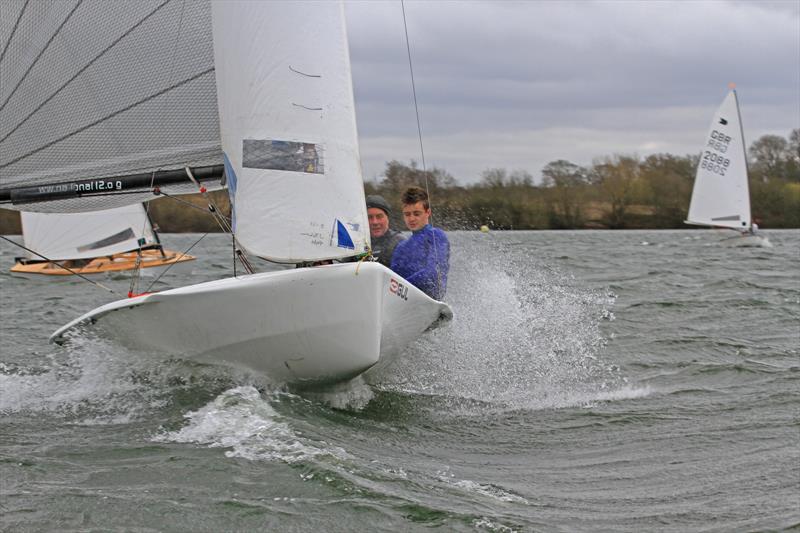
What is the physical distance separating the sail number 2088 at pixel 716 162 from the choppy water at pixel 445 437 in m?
24.4

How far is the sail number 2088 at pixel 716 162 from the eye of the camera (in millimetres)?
32469

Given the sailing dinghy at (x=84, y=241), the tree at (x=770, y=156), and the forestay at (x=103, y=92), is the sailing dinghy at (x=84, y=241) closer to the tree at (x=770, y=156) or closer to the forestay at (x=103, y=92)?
the forestay at (x=103, y=92)

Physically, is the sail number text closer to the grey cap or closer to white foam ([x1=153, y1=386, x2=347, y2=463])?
the grey cap

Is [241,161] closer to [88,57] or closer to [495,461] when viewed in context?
[88,57]

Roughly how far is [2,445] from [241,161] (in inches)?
74.4

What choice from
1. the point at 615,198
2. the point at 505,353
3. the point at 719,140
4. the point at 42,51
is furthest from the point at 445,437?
the point at 615,198

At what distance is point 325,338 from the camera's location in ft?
17.3

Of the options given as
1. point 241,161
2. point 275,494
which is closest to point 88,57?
point 241,161

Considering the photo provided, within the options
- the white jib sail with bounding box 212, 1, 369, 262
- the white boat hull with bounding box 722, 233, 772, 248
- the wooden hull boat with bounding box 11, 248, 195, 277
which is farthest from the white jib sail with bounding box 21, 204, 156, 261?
the white boat hull with bounding box 722, 233, 772, 248

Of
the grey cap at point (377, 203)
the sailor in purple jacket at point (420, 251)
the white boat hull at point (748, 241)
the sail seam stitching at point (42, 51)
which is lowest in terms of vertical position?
the white boat hull at point (748, 241)

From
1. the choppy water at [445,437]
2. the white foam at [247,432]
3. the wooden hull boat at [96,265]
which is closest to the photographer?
the choppy water at [445,437]

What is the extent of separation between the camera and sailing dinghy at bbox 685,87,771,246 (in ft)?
106

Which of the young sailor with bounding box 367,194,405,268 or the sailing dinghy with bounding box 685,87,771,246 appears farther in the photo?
the sailing dinghy with bounding box 685,87,771,246

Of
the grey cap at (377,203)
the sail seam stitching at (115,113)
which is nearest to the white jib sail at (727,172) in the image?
the grey cap at (377,203)
